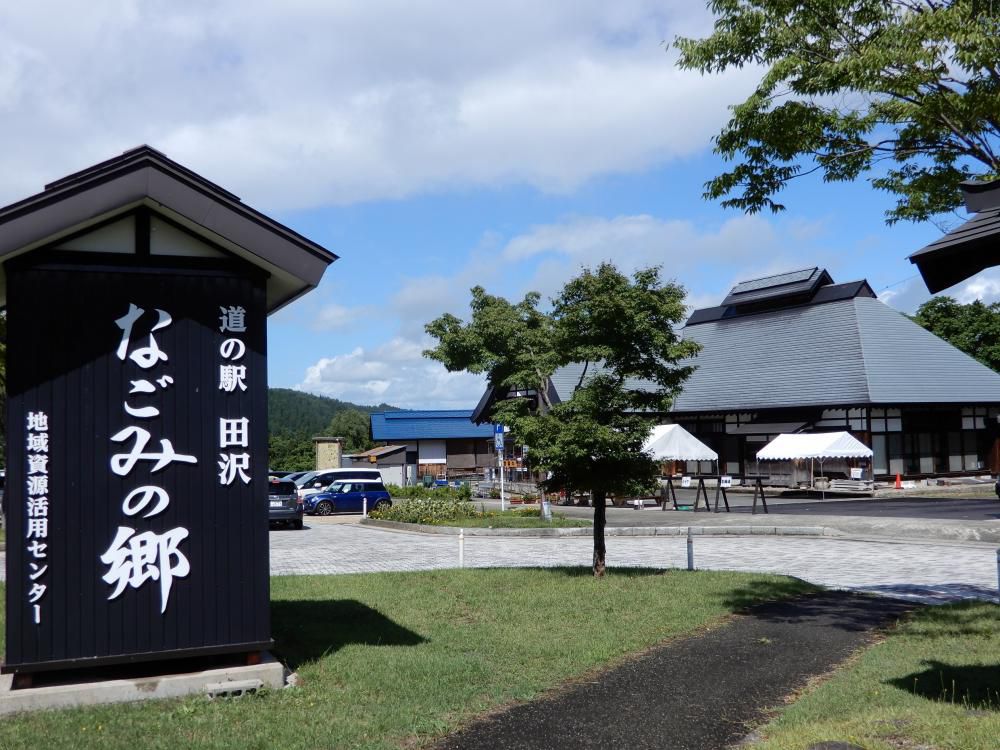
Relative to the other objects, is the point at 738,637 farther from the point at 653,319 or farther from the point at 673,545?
the point at 673,545

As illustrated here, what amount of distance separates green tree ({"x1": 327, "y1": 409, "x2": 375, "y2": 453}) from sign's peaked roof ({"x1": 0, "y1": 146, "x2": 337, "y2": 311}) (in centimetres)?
7387

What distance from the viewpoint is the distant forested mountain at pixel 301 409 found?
495ft

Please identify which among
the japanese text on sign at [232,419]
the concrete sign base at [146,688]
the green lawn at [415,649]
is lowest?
the green lawn at [415,649]

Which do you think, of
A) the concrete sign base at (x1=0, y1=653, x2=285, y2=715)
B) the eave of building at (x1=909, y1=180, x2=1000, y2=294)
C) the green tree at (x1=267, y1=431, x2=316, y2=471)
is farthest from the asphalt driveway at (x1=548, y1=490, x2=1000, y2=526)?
the green tree at (x1=267, y1=431, x2=316, y2=471)

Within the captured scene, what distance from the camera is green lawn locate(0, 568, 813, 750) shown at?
19.5 ft

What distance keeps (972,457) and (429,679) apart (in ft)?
128

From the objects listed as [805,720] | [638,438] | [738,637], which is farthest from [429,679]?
[638,438]

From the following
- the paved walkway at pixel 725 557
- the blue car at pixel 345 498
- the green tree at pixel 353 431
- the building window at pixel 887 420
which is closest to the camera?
the paved walkway at pixel 725 557

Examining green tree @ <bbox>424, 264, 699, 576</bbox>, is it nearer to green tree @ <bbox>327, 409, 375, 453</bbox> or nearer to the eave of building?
the eave of building

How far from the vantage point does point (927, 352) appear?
40125mm

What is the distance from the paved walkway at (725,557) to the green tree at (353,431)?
60876 mm

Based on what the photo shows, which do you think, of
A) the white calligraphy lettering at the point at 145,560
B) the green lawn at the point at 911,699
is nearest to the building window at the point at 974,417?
the green lawn at the point at 911,699

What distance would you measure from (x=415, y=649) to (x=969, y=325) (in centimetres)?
4997

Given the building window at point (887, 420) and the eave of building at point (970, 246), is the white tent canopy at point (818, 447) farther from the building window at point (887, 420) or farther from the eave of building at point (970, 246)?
the eave of building at point (970, 246)
